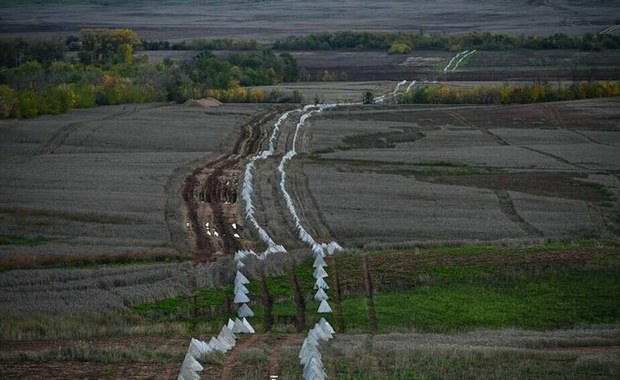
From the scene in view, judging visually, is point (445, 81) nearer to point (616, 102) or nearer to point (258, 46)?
point (616, 102)

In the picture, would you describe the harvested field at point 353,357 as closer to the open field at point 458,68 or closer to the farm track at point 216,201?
the farm track at point 216,201

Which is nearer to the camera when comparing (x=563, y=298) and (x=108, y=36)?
(x=563, y=298)

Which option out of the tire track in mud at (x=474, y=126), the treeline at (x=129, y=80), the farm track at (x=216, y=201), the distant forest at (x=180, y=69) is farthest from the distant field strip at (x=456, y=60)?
the farm track at (x=216, y=201)

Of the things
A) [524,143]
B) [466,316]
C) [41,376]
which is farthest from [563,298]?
[524,143]

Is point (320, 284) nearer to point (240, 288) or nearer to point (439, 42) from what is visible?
point (240, 288)

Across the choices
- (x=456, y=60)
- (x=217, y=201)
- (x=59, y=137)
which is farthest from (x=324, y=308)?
(x=456, y=60)

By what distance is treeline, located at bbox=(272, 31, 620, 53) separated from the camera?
411 feet

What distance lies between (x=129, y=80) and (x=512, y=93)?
31297mm

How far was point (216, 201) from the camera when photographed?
45.7 metres

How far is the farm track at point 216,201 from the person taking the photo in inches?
1495

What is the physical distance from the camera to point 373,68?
11681 cm

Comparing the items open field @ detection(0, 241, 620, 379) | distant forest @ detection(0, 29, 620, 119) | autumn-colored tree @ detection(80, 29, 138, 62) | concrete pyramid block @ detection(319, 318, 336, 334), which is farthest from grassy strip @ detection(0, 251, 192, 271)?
autumn-colored tree @ detection(80, 29, 138, 62)

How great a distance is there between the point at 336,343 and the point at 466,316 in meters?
5.60

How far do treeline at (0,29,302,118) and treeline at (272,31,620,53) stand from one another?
23.6m
